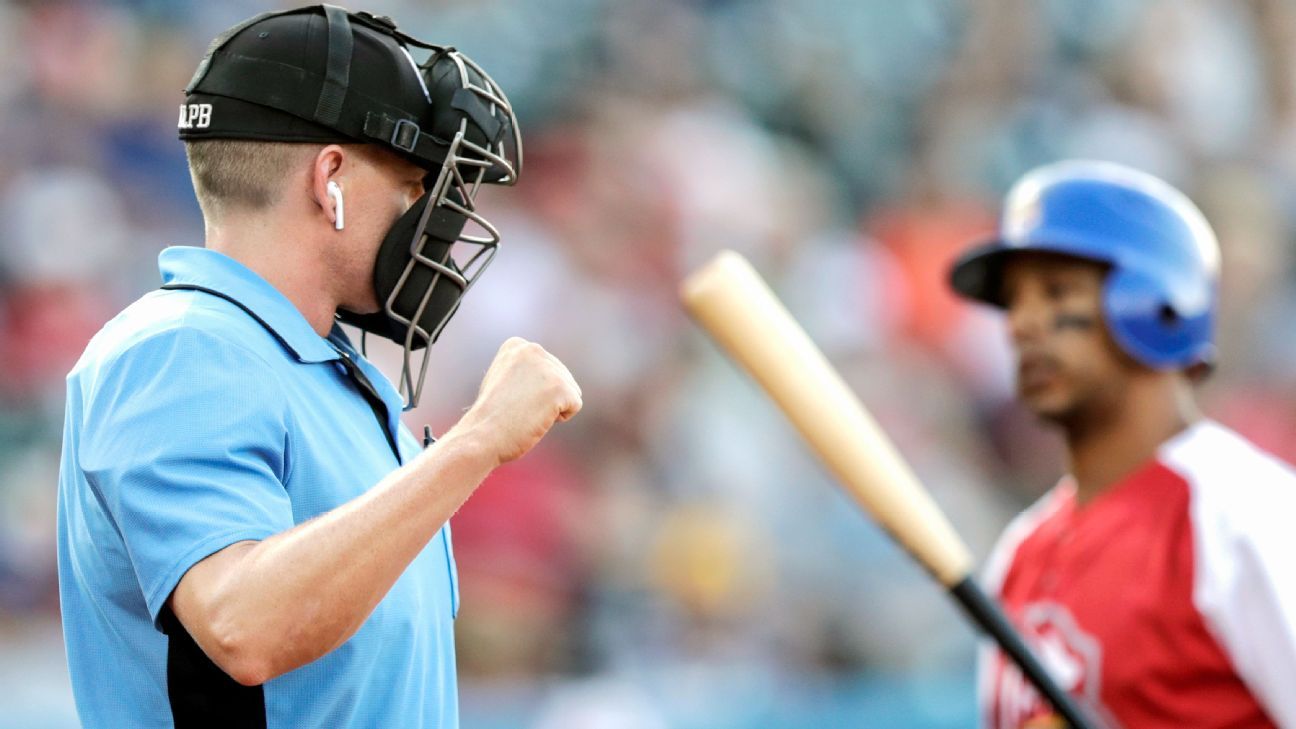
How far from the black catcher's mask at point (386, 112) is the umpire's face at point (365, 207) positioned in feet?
0.06

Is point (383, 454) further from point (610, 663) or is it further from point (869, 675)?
point (869, 675)

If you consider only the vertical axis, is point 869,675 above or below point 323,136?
below

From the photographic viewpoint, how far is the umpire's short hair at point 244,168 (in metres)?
2.07

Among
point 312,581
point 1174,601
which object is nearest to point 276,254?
point 312,581

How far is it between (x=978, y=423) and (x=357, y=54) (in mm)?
5273

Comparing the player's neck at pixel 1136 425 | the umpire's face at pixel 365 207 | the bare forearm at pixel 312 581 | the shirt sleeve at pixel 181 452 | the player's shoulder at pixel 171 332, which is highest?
the umpire's face at pixel 365 207

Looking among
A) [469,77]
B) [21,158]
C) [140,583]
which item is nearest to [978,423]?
[21,158]

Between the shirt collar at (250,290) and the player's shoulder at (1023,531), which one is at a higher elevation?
the shirt collar at (250,290)

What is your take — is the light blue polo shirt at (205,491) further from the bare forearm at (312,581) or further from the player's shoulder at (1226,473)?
the player's shoulder at (1226,473)

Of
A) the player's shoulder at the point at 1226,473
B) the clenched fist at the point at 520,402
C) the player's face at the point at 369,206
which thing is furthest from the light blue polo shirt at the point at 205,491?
the player's shoulder at the point at 1226,473

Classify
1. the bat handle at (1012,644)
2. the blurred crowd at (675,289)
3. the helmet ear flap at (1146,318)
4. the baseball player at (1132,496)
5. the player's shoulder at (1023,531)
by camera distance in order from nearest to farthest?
the bat handle at (1012,644)
the baseball player at (1132,496)
the helmet ear flap at (1146,318)
the player's shoulder at (1023,531)
the blurred crowd at (675,289)

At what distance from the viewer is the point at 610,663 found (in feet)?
18.2

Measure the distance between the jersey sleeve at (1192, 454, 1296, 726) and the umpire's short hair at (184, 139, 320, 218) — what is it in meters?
1.72

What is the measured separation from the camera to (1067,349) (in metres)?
3.27
